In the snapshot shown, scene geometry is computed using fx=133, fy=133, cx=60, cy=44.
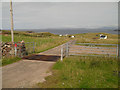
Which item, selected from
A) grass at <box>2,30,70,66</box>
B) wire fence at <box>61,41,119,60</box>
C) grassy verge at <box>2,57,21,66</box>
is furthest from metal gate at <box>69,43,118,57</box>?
grassy verge at <box>2,57,21,66</box>

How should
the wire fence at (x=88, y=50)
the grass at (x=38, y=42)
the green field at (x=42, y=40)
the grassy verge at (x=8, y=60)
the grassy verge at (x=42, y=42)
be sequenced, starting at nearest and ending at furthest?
1. the grassy verge at (x=8, y=60)
2. the grass at (x=38, y=42)
3. the wire fence at (x=88, y=50)
4. the grassy verge at (x=42, y=42)
5. the green field at (x=42, y=40)

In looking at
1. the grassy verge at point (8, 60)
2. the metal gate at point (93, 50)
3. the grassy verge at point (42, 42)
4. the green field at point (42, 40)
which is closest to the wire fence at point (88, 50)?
the metal gate at point (93, 50)

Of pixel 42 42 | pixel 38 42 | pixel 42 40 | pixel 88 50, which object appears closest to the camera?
pixel 88 50

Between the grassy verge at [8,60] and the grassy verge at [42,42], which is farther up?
the grassy verge at [42,42]

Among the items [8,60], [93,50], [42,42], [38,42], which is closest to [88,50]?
[93,50]

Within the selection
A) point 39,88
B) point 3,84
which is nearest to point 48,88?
point 39,88

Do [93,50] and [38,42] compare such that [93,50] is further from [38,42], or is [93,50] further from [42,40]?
[42,40]

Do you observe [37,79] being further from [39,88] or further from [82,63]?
[82,63]

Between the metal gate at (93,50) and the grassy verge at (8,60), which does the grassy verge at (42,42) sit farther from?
the metal gate at (93,50)

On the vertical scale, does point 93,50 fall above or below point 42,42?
below

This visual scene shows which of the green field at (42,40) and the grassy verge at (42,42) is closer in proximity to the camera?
the grassy verge at (42,42)

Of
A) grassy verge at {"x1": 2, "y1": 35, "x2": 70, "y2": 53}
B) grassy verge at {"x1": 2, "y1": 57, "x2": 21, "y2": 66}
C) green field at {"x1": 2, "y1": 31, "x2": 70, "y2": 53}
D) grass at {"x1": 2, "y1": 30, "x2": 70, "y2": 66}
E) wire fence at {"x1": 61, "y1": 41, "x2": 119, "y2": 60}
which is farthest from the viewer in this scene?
green field at {"x1": 2, "y1": 31, "x2": 70, "y2": 53}

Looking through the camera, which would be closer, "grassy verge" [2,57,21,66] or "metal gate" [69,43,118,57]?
"grassy verge" [2,57,21,66]

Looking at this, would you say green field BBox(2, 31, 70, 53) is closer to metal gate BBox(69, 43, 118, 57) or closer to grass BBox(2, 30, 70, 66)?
grass BBox(2, 30, 70, 66)
